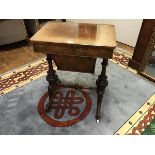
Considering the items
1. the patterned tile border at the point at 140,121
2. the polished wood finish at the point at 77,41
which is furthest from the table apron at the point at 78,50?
the patterned tile border at the point at 140,121

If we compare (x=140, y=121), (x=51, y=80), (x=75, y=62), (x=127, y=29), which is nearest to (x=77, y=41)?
(x=75, y=62)

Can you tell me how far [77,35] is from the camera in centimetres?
181

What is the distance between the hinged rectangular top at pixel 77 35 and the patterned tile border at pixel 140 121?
1043mm

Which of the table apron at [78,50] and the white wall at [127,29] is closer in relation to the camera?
the table apron at [78,50]

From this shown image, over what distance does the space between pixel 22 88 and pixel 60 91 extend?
61cm

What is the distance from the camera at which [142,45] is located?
9.22 feet

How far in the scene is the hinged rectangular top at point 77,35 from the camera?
1.67 metres

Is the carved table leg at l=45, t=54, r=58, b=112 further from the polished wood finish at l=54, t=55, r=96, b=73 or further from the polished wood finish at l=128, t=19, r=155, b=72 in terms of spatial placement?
the polished wood finish at l=128, t=19, r=155, b=72

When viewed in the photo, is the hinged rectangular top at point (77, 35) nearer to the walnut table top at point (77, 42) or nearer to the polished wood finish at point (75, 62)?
the walnut table top at point (77, 42)

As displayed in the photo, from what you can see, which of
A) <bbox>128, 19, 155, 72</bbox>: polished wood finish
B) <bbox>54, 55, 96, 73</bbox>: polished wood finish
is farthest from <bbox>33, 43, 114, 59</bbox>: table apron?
<bbox>128, 19, 155, 72</bbox>: polished wood finish

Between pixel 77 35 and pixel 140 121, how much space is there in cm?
129

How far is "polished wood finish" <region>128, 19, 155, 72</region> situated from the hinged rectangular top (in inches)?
35.2

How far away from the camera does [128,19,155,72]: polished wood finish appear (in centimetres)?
258

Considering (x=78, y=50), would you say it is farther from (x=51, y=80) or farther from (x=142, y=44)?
(x=142, y=44)
